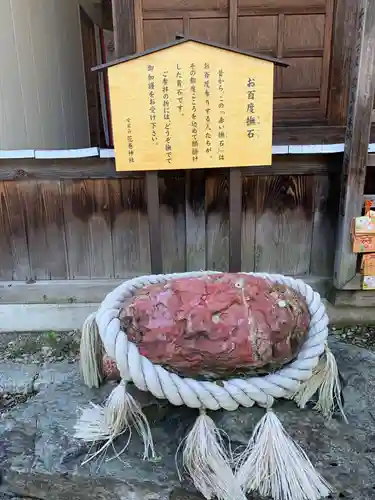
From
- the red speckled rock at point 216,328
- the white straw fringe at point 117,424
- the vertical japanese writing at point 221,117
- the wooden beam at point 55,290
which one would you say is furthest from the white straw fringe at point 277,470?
the wooden beam at point 55,290

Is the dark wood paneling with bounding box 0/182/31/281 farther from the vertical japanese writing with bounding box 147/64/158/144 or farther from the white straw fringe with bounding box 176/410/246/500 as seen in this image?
the white straw fringe with bounding box 176/410/246/500

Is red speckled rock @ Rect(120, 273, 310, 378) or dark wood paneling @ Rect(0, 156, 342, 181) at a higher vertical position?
dark wood paneling @ Rect(0, 156, 342, 181)

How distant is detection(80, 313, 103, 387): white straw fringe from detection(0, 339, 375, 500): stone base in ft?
0.33

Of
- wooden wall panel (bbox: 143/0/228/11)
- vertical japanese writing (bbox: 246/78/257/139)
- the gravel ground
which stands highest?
wooden wall panel (bbox: 143/0/228/11)

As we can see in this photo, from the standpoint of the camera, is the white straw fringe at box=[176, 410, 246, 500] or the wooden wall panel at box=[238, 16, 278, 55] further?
the wooden wall panel at box=[238, 16, 278, 55]

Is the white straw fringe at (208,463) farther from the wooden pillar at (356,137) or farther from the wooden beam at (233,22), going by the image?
the wooden beam at (233,22)

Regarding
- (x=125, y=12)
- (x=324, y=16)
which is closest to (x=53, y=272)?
(x=125, y=12)

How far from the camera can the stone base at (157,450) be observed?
5.30ft

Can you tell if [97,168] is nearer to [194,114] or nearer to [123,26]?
[194,114]

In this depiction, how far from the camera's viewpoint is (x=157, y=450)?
1.74 m

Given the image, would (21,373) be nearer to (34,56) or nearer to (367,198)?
(367,198)

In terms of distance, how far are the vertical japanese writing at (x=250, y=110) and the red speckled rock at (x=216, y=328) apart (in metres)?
1.24

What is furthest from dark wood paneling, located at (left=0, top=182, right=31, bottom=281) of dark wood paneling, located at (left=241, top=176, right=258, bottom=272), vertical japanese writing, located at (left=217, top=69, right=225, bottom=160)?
dark wood paneling, located at (left=241, top=176, right=258, bottom=272)

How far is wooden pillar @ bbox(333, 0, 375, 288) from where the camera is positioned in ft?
8.57
